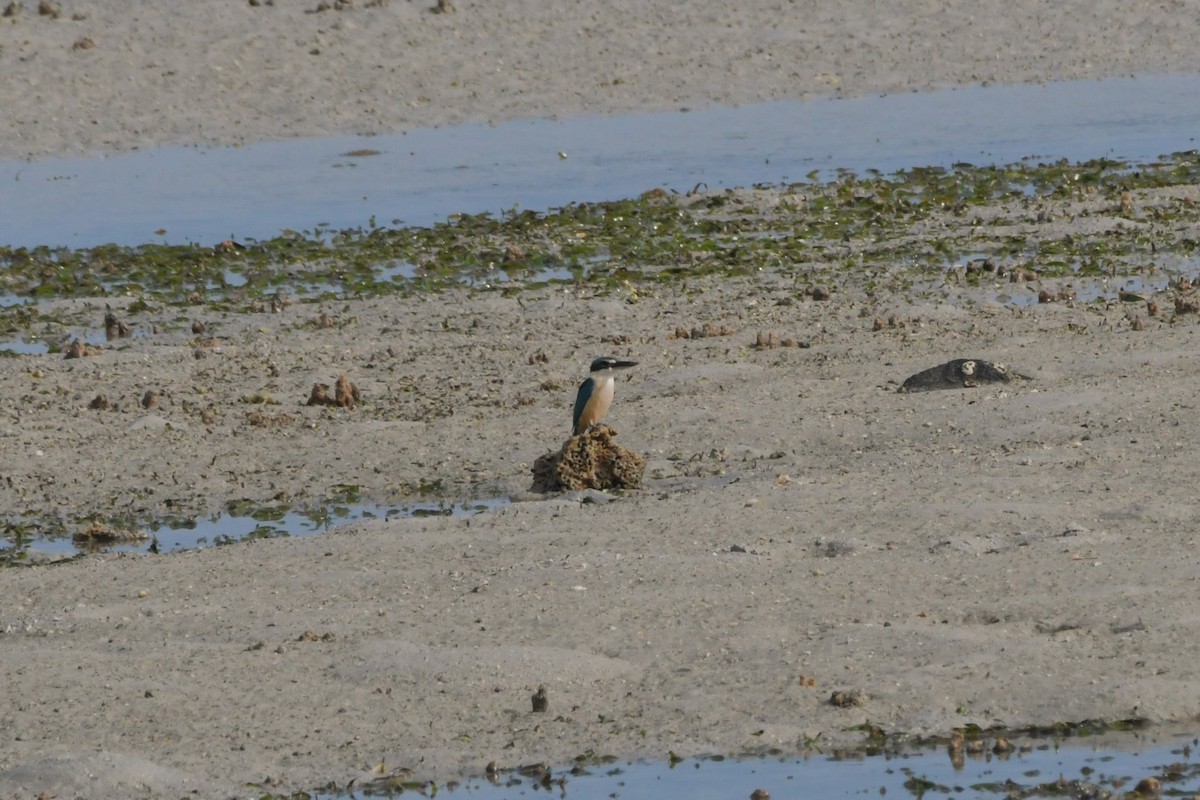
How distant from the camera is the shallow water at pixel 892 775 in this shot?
20.1 ft

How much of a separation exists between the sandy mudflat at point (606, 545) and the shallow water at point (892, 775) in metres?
0.15

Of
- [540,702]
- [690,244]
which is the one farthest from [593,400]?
[690,244]

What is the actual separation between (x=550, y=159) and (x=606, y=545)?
507 inches

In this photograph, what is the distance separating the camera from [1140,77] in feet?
83.5

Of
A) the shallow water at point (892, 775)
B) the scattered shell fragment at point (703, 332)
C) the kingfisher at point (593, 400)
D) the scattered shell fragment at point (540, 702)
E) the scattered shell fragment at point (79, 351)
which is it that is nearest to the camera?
the shallow water at point (892, 775)

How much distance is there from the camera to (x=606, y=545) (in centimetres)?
867

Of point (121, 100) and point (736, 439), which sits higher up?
point (121, 100)

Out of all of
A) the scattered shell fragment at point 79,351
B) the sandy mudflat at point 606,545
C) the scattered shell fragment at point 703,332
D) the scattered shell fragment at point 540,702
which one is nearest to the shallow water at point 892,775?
the sandy mudflat at point 606,545

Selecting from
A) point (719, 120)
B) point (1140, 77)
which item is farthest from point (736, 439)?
point (1140, 77)

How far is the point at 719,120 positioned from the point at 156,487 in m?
13.9

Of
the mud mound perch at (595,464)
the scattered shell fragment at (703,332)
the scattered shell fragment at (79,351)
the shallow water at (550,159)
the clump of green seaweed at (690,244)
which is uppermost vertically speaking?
the shallow water at (550,159)

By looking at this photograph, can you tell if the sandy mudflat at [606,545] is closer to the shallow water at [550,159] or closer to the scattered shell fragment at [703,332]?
the scattered shell fragment at [703,332]

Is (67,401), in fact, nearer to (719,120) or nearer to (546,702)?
(546,702)

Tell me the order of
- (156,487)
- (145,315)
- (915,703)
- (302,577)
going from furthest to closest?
1. (145,315)
2. (156,487)
3. (302,577)
4. (915,703)
